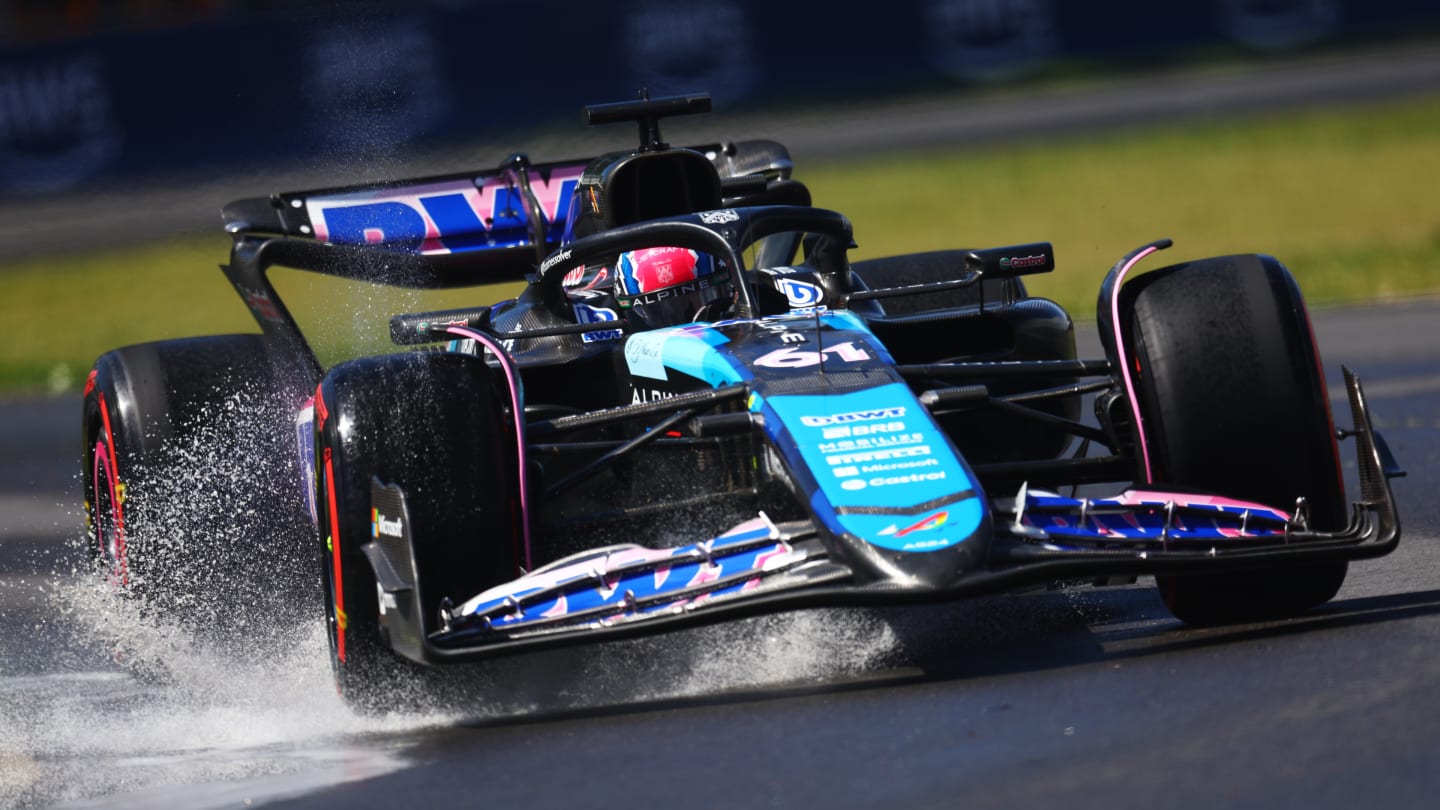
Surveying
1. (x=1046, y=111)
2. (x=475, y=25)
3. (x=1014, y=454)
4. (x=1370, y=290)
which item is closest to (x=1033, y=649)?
(x=1014, y=454)

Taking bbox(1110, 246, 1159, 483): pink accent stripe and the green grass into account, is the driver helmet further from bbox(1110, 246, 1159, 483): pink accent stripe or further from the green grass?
the green grass

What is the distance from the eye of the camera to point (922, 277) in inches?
317

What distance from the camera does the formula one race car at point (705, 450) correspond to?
496 cm

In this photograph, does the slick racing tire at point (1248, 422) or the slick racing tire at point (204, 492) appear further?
the slick racing tire at point (204, 492)

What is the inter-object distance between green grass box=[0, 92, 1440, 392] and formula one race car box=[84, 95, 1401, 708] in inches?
228

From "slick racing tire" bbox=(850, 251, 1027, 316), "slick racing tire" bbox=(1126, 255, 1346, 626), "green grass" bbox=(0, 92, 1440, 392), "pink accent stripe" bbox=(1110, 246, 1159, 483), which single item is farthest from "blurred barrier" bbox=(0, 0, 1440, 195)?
"slick racing tire" bbox=(1126, 255, 1346, 626)

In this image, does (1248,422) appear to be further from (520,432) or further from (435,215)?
(435,215)

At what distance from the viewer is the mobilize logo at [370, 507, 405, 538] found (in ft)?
17.1

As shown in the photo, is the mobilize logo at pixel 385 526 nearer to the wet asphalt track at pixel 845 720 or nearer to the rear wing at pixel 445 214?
the wet asphalt track at pixel 845 720

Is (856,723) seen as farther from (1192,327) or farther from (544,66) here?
(544,66)

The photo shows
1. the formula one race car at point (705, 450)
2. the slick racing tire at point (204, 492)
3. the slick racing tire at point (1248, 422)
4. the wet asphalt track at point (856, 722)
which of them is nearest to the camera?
the wet asphalt track at point (856, 722)

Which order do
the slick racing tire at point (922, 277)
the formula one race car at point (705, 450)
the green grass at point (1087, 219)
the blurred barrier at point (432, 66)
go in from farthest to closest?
1. the blurred barrier at point (432, 66)
2. the green grass at point (1087, 219)
3. the slick racing tire at point (922, 277)
4. the formula one race car at point (705, 450)

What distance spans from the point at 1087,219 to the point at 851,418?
49.8ft

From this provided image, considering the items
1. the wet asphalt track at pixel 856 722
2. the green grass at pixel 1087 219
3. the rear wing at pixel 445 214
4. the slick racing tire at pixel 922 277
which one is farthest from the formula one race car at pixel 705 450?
the green grass at pixel 1087 219
